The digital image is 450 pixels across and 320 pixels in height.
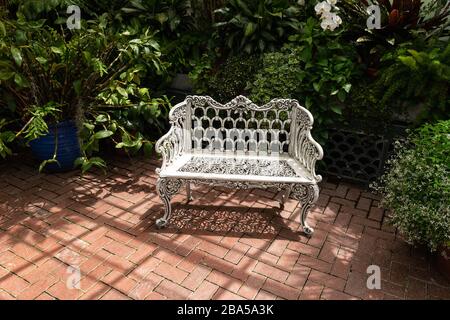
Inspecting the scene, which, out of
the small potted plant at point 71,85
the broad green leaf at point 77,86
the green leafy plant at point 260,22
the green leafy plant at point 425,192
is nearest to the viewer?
the green leafy plant at point 425,192

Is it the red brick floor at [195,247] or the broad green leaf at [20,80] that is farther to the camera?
the broad green leaf at [20,80]

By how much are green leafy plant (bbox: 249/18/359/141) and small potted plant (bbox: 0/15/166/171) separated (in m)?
1.37

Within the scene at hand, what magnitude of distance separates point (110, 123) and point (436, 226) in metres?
3.24

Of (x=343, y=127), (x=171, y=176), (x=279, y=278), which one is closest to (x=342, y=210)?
(x=343, y=127)

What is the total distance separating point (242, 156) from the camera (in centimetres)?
328

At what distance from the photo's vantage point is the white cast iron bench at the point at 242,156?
2.82 metres

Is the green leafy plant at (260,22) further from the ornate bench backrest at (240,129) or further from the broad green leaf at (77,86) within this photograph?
the broad green leaf at (77,86)

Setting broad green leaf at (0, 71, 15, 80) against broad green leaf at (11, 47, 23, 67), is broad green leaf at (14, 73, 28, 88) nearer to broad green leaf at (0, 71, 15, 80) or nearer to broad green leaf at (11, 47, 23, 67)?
broad green leaf at (0, 71, 15, 80)

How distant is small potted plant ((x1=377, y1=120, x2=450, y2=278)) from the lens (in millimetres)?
2332

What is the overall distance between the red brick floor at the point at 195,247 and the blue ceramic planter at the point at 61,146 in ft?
0.74

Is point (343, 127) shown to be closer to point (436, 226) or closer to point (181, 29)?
point (436, 226)

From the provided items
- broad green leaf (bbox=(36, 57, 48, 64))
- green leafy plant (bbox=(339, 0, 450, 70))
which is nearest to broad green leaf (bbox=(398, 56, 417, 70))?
green leafy plant (bbox=(339, 0, 450, 70))

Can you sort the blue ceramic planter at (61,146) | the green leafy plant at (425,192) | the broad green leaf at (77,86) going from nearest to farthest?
the green leafy plant at (425,192)
the broad green leaf at (77,86)
the blue ceramic planter at (61,146)

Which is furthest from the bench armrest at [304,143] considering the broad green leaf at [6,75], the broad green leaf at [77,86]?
the broad green leaf at [6,75]
